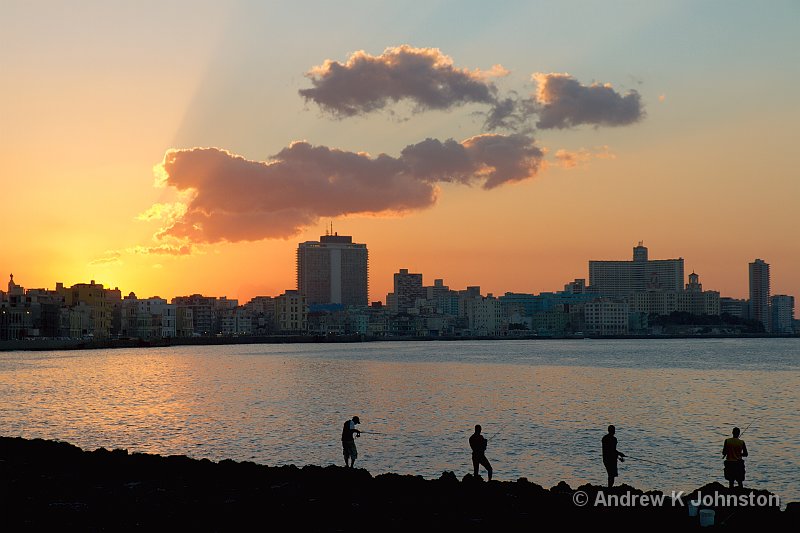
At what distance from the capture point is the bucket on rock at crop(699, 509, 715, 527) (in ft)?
71.9

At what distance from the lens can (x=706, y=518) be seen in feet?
71.9

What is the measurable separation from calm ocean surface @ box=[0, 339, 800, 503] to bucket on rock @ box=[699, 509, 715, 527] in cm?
1210

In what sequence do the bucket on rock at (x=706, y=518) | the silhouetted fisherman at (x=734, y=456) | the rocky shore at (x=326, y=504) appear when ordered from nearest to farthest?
the bucket on rock at (x=706, y=518) < the rocky shore at (x=326, y=504) < the silhouetted fisherman at (x=734, y=456)

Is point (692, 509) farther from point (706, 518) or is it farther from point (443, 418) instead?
point (443, 418)

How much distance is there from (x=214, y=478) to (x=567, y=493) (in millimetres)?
11088

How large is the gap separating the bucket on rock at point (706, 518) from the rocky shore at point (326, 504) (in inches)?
13.7

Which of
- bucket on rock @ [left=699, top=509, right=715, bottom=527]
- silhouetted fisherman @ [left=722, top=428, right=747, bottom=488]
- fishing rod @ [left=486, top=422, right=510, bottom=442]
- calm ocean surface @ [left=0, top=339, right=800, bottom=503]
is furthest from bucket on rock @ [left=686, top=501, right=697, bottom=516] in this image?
fishing rod @ [left=486, top=422, right=510, bottom=442]

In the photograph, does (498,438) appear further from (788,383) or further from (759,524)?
(788,383)

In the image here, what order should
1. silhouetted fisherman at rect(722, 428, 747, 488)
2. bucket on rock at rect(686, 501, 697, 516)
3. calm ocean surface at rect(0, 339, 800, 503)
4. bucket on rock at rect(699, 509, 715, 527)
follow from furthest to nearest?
calm ocean surface at rect(0, 339, 800, 503) → silhouetted fisherman at rect(722, 428, 747, 488) → bucket on rock at rect(686, 501, 697, 516) → bucket on rock at rect(699, 509, 715, 527)

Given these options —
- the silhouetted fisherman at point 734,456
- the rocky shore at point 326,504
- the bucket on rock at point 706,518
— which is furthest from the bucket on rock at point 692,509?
the silhouetted fisherman at point 734,456

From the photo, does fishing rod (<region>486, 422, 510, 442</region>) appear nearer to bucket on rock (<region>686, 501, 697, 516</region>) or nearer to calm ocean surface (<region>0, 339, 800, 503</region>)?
calm ocean surface (<region>0, 339, 800, 503</region>)

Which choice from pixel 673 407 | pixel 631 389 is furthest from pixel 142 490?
pixel 631 389

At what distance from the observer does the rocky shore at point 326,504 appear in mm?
22719

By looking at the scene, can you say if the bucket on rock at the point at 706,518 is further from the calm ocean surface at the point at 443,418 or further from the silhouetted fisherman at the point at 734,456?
the calm ocean surface at the point at 443,418
